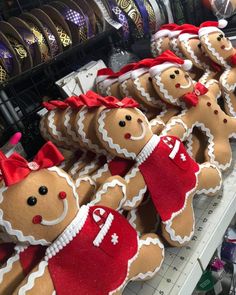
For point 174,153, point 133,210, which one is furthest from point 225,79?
point 133,210

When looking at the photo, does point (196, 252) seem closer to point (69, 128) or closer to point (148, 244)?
point (148, 244)

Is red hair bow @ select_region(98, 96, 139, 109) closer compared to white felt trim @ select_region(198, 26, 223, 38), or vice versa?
red hair bow @ select_region(98, 96, 139, 109)

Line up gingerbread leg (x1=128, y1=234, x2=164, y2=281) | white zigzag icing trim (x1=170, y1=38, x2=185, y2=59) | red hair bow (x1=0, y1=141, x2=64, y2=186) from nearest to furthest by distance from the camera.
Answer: red hair bow (x1=0, y1=141, x2=64, y2=186), gingerbread leg (x1=128, y1=234, x2=164, y2=281), white zigzag icing trim (x1=170, y1=38, x2=185, y2=59)

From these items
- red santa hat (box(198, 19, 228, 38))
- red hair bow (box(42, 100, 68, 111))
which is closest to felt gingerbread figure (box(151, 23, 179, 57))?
red santa hat (box(198, 19, 228, 38))

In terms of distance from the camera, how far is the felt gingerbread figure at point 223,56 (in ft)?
2.70

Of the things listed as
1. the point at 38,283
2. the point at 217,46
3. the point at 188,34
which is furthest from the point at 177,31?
the point at 38,283

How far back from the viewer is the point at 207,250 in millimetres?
629

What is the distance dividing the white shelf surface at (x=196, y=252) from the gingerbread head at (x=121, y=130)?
218 mm

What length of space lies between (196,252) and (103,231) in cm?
22

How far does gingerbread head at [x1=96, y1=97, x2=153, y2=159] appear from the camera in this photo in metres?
0.58

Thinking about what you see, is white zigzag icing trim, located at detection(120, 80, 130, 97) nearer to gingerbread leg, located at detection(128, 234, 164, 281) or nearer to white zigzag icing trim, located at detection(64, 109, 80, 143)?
white zigzag icing trim, located at detection(64, 109, 80, 143)

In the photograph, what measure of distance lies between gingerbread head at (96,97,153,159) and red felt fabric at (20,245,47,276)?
0.71 ft

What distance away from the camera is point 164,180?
23.9 inches

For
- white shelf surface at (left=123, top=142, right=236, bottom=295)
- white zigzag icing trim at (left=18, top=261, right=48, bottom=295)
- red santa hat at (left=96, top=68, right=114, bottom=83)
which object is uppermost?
red santa hat at (left=96, top=68, right=114, bottom=83)
